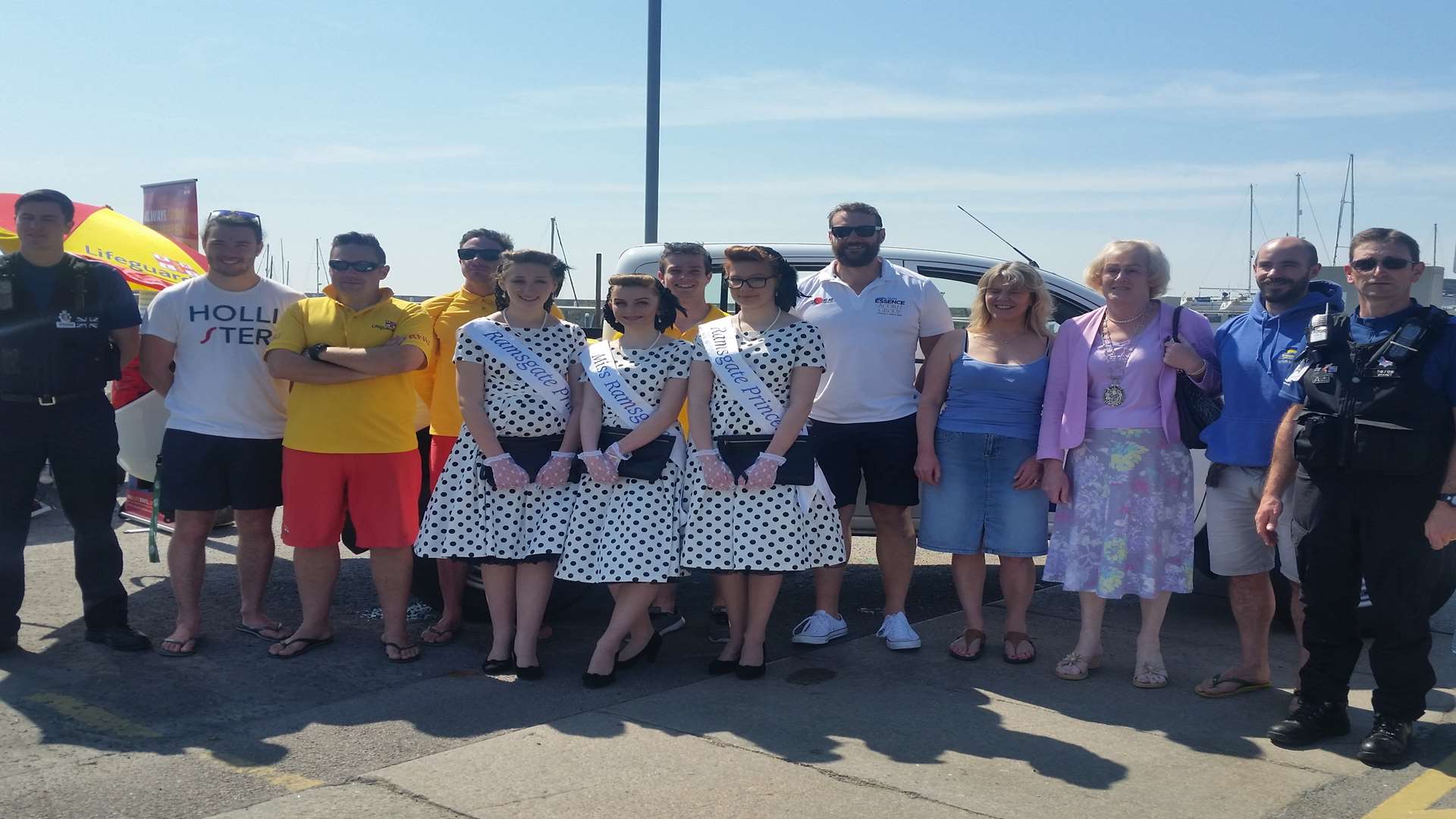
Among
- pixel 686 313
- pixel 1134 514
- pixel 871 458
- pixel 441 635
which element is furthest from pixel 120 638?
pixel 1134 514

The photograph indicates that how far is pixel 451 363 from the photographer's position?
5.44 meters

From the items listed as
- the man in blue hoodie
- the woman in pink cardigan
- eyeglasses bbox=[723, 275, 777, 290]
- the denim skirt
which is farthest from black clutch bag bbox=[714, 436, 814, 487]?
the man in blue hoodie

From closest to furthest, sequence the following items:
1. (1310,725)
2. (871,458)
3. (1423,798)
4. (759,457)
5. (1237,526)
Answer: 1. (1423,798)
2. (1310,725)
3. (1237,526)
4. (759,457)
5. (871,458)

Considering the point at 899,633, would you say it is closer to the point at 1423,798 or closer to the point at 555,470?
the point at 555,470

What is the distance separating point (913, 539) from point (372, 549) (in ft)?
7.69

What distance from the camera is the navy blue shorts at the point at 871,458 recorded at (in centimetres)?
527

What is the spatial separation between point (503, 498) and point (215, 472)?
1.32m

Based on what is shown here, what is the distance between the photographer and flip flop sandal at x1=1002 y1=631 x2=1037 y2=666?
17.0 feet

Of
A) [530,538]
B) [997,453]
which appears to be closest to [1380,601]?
[997,453]

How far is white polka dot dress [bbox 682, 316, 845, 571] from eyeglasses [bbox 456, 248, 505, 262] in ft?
4.07

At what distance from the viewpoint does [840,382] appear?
5293 mm

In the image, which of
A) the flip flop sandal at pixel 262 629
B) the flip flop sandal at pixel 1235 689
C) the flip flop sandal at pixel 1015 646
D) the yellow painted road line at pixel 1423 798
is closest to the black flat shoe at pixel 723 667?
the flip flop sandal at pixel 1015 646

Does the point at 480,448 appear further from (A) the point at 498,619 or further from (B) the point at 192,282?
(B) the point at 192,282

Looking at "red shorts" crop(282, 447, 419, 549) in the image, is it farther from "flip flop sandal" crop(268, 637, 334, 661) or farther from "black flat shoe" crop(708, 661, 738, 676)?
"black flat shoe" crop(708, 661, 738, 676)
